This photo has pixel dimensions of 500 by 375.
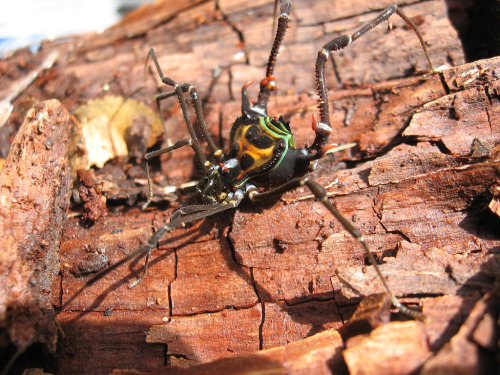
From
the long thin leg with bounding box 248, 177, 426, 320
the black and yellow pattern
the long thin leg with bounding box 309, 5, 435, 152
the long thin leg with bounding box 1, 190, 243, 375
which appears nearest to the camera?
the long thin leg with bounding box 248, 177, 426, 320

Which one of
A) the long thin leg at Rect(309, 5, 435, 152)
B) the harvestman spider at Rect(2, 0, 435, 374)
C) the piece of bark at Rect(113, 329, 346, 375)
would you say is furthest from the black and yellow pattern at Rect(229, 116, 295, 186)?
the piece of bark at Rect(113, 329, 346, 375)

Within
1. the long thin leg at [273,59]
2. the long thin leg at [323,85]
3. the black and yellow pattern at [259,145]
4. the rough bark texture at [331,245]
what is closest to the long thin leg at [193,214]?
the rough bark texture at [331,245]

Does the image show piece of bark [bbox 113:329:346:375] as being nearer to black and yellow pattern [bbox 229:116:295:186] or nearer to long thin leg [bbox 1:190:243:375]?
long thin leg [bbox 1:190:243:375]

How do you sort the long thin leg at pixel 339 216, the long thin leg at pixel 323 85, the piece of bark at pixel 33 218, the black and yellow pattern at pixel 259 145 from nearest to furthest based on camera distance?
the long thin leg at pixel 339 216
the piece of bark at pixel 33 218
the long thin leg at pixel 323 85
the black and yellow pattern at pixel 259 145

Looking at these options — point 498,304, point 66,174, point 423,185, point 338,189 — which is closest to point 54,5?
point 66,174

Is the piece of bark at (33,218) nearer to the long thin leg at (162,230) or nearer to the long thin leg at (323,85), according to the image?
the long thin leg at (162,230)

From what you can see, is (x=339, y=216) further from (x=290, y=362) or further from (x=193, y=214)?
(x=193, y=214)

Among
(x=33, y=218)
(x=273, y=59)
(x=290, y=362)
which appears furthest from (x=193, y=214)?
(x=273, y=59)
